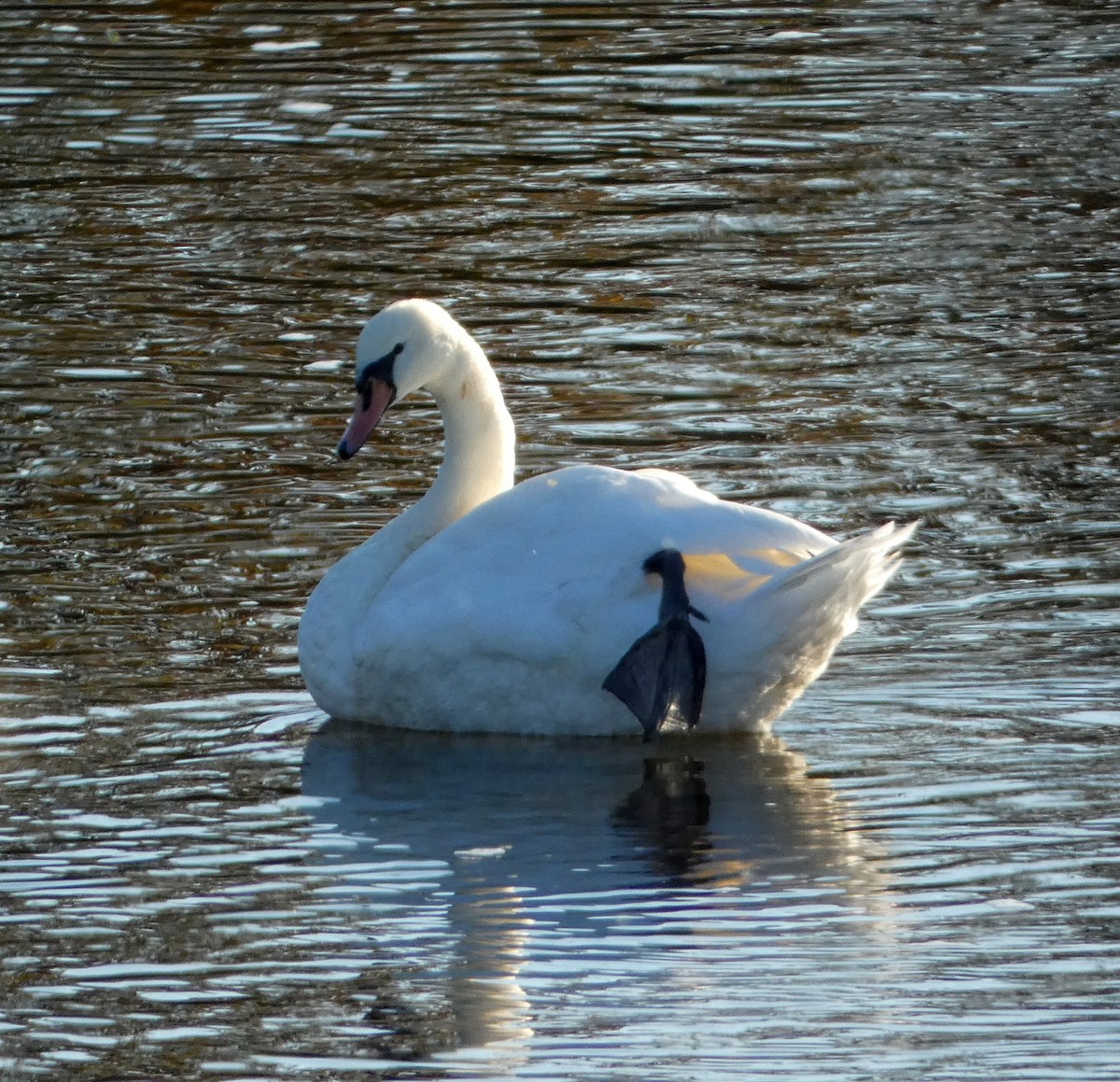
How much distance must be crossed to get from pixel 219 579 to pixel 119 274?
4.46m

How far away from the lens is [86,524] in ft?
27.5

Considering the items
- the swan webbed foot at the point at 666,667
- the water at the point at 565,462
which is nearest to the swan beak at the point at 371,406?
the water at the point at 565,462

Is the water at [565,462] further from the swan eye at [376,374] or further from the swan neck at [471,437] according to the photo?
the swan eye at [376,374]

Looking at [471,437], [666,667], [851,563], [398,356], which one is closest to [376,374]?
[398,356]

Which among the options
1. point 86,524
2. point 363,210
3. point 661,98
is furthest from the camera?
point 661,98

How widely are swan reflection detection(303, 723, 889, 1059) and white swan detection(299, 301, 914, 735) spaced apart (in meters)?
0.13

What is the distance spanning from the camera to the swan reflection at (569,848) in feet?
15.9

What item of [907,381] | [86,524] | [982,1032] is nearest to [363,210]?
[907,381]

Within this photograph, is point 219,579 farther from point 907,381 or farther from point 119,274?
point 119,274

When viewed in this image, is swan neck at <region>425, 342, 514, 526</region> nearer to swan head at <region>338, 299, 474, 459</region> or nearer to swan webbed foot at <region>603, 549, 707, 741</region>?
swan head at <region>338, 299, 474, 459</region>

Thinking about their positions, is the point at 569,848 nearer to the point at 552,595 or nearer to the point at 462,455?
the point at 552,595

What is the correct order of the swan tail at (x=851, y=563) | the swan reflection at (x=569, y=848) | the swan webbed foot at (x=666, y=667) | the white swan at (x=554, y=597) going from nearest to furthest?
1. the swan reflection at (x=569, y=848)
2. the swan tail at (x=851, y=563)
3. the swan webbed foot at (x=666, y=667)
4. the white swan at (x=554, y=597)

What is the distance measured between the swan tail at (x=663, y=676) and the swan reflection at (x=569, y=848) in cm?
21

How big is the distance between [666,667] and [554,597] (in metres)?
0.44
